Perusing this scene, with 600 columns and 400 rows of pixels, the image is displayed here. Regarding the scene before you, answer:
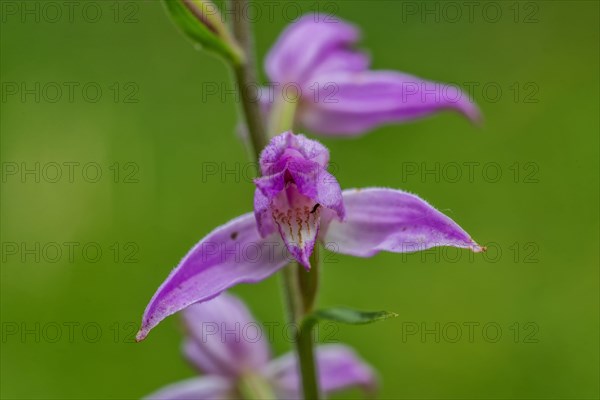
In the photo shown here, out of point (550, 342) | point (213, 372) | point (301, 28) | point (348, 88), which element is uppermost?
point (301, 28)

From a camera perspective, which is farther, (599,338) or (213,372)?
(599,338)

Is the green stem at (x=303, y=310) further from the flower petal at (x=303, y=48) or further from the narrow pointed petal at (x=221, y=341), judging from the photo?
the flower petal at (x=303, y=48)

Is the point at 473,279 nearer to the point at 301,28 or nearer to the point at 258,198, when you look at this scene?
the point at 301,28

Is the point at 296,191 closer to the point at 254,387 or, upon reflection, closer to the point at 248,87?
the point at 248,87

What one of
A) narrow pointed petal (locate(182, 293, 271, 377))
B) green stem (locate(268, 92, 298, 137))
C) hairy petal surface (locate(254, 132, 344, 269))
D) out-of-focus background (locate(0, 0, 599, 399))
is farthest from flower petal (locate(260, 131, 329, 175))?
out-of-focus background (locate(0, 0, 599, 399))

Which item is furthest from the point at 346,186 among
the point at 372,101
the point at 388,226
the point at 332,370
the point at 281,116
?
the point at 388,226

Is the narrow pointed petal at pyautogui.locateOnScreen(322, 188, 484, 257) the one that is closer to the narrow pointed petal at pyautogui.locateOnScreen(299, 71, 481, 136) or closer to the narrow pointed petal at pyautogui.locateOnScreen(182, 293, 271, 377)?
the narrow pointed petal at pyautogui.locateOnScreen(299, 71, 481, 136)

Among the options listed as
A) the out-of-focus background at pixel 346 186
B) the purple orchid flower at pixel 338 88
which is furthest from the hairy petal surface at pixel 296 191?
the out-of-focus background at pixel 346 186

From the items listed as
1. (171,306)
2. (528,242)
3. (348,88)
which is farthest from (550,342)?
(171,306)
